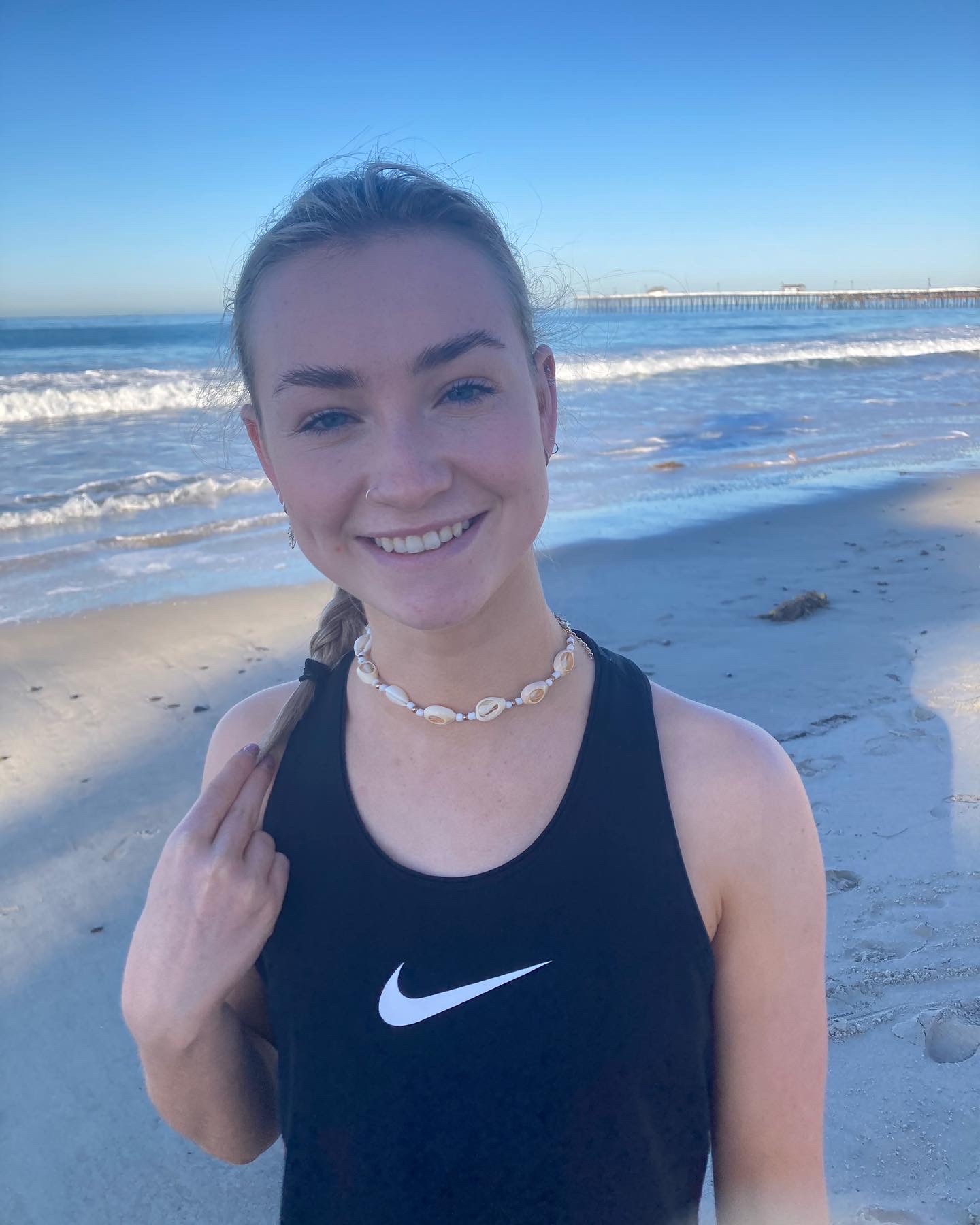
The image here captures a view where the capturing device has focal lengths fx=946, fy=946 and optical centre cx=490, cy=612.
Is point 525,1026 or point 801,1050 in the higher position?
point 525,1026

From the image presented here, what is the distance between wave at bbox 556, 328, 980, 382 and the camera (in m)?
25.0

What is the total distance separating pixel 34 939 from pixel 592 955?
307cm

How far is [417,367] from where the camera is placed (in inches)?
57.4

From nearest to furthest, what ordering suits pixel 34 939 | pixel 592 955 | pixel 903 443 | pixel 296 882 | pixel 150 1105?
pixel 592 955, pixel 296 882, pixel 150 1105, pixel 34 939, pixel 903 443

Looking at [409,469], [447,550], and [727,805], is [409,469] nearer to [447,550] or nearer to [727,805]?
[447,550]

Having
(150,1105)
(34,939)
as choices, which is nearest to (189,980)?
(150,1105)

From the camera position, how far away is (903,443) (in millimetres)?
14297

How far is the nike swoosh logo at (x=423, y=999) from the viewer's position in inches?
56.4

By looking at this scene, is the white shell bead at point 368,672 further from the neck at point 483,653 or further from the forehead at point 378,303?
the forehead at point 378,303

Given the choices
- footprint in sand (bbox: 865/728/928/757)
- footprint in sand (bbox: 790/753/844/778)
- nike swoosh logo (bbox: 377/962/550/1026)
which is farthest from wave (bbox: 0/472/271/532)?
nike swoosh logo (bbox: 377/962/550/1026)

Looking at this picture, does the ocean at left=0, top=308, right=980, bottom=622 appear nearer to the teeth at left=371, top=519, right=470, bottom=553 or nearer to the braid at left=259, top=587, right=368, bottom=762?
the braid at left=259, top=587, right=368, bottom=762

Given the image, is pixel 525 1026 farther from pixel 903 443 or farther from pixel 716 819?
pixel 903 443

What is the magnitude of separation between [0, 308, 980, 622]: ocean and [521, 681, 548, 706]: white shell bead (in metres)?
0.87

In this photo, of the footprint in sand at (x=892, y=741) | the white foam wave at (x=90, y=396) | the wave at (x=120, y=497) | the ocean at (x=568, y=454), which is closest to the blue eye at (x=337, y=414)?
the ocean at (x=568, y=454)
